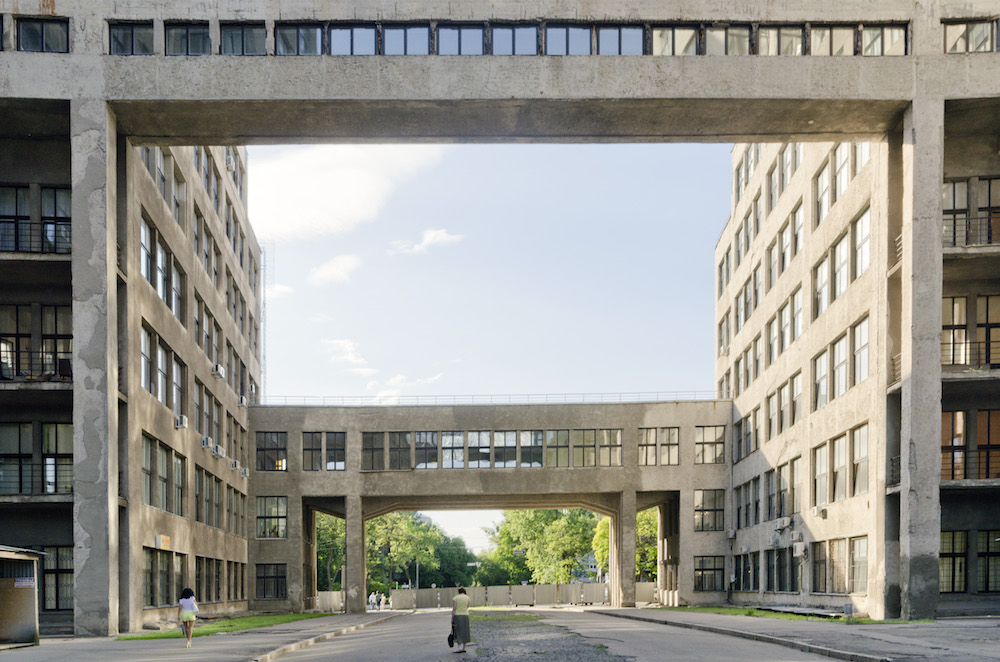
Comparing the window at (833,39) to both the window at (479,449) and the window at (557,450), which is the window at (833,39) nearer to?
the window at (557,450)

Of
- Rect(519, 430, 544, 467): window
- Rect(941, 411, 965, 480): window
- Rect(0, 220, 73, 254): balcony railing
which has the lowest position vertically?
Rect(519, 430, 544, 467): window

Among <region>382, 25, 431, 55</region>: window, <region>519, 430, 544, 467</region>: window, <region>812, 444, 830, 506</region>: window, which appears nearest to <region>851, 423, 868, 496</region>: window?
<region>812, 444, 830, 506</region>: window

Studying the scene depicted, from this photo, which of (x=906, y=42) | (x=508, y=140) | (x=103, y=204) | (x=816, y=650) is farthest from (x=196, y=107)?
(x=816, y=650)

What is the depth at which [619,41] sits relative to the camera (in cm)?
3444

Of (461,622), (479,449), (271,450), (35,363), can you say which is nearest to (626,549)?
(479,449)

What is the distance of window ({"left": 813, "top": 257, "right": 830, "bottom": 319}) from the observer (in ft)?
141

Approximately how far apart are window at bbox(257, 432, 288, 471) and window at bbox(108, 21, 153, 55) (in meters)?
31.4

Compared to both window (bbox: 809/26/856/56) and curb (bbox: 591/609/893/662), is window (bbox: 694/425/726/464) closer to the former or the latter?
curb (bbox: 591/609/893/662)

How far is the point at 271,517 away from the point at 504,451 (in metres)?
13.8

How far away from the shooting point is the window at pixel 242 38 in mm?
33875

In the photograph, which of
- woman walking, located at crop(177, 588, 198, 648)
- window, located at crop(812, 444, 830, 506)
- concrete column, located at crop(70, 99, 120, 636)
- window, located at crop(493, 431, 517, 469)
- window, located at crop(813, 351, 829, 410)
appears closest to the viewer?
woman walking, located at crop(177, 588, 198, 648)

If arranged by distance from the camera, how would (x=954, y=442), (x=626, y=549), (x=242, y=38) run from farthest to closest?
(x=626, y=549), (x=954, y=442), (x=242, y=38)

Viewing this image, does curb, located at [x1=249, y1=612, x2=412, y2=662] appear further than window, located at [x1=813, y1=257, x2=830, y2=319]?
No

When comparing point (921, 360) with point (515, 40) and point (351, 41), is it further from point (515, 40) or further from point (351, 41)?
point (351, 41)
